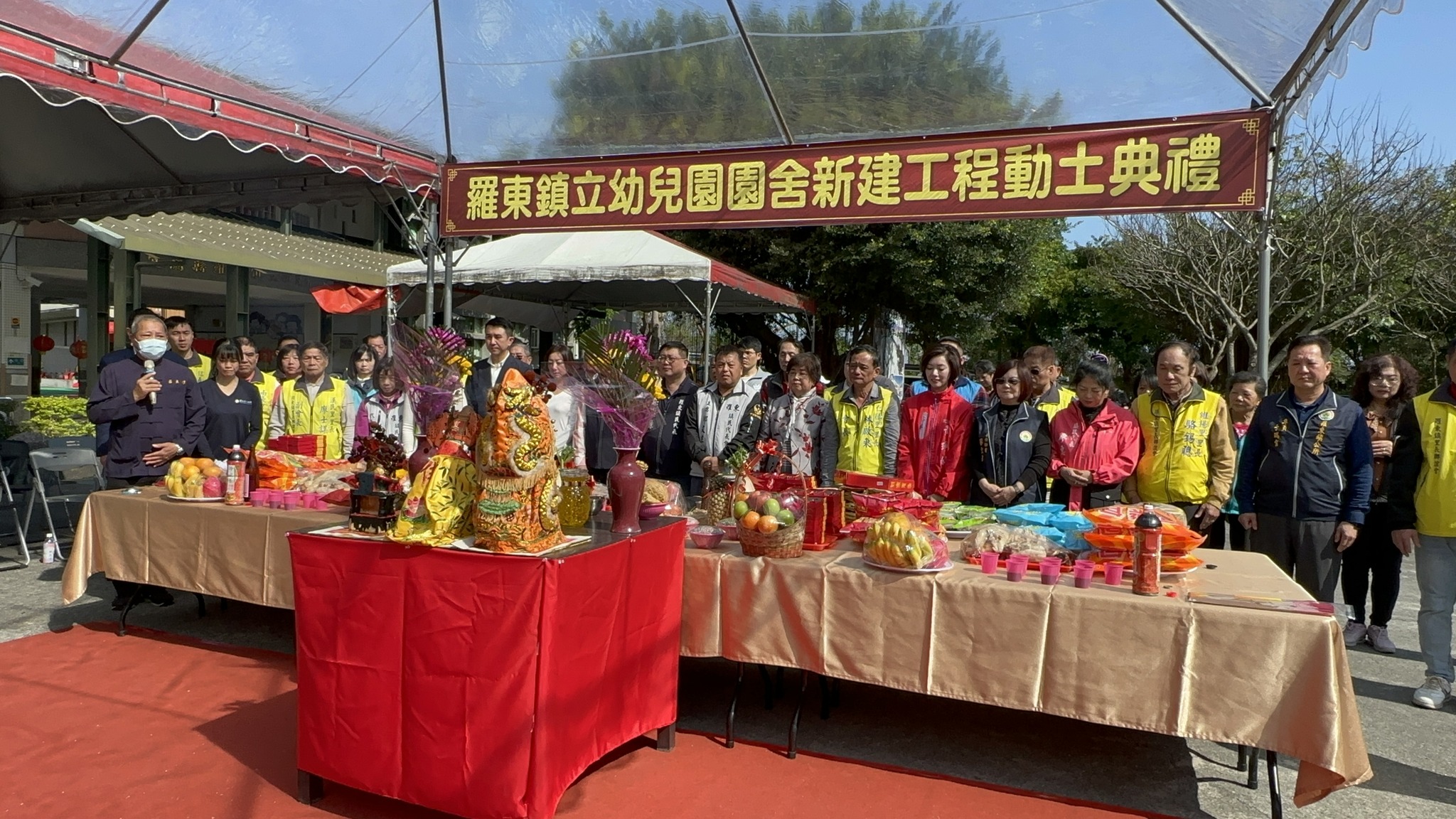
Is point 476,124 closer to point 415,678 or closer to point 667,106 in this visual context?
point 667,106

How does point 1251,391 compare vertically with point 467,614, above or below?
above

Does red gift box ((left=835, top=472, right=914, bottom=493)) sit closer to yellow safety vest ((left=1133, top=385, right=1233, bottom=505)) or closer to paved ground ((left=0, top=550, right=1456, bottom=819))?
paved ground ((left=0, top=550, right=1456, bottom=819))

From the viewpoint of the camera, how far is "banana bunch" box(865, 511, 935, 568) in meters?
2.88

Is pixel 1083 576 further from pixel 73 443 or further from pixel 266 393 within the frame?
pixel 73 443

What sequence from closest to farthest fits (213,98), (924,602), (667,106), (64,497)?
(924,602)
(213,98)
(667,106)
(64,497)

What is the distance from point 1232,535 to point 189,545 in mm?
5365

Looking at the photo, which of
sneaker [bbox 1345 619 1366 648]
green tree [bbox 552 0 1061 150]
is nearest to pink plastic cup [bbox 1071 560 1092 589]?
green tree [bbox 552 0 1061 150]

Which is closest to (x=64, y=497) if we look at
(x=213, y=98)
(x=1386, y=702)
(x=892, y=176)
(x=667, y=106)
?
(x=213, y=98)

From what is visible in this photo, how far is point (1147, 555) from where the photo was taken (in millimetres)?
2693

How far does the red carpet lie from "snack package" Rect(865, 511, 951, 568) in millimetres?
733

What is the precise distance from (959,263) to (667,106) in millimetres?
10733

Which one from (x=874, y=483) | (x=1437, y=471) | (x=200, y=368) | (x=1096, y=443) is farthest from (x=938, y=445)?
(x=200, y=368)

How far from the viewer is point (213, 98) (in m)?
4.39

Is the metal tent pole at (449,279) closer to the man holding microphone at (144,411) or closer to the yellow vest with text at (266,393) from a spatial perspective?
the yellow vest with text at (266,393)
